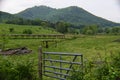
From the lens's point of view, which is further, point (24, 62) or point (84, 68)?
point (24, 62)

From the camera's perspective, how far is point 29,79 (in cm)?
1362

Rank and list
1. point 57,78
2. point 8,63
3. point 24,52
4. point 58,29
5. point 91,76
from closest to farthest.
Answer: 1. point 91,76
2. point 8,63
3. point 57,78
4. point 24,52
5. point 58,29

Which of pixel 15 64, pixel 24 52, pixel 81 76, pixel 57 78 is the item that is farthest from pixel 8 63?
pixel 24 52

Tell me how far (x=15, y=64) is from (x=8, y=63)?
30 cm

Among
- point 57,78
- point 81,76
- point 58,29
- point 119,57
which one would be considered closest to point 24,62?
point 57,78

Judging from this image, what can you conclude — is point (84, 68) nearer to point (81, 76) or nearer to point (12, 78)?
point (81, 76)

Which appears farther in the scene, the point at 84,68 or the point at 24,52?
the point at 24,52

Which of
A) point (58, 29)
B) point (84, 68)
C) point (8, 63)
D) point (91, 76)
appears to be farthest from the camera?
point (58, 29)

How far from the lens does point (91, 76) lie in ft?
35.1

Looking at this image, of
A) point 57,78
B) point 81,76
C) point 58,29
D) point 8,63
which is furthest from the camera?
point 58,29

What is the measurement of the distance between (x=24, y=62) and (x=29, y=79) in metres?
0.71

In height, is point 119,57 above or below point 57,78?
above

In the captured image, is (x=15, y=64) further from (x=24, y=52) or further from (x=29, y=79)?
(x=24, y=52)

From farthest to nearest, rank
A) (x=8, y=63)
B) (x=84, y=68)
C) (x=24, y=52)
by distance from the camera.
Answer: (x=24, y=52), (x=8, y=63), (x=84, y=68)
